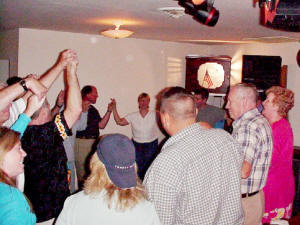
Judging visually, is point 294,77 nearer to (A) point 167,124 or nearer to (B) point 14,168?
(A) point 167,124

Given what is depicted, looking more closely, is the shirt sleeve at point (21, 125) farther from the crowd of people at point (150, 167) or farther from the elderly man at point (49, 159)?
the elderly man at point (49, 159)

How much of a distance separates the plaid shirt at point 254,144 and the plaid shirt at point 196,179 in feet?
1.26

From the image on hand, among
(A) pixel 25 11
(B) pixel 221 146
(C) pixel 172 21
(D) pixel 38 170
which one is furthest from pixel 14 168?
(C) pixel 172 21

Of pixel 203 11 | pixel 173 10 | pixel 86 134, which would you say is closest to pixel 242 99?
pixel 203 11

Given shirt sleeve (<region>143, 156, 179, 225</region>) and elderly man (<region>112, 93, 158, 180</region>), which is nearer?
shirt sleeve (<region>143, 156, 179, 225</region>)

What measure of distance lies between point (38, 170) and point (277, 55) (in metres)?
Result: 5.66

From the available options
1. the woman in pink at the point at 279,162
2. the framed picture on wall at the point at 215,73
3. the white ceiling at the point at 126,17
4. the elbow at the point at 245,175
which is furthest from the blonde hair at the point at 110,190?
the framed picture on wall at the point at 215,73

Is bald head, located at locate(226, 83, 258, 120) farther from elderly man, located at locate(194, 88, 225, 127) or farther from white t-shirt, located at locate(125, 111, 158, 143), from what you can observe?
white t-shirt, located at locate(125, 111, 158, 143)

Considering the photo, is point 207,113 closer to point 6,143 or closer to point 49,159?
point 49,159

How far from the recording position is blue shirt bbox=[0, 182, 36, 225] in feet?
5.08

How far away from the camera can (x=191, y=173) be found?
1959 millimetres

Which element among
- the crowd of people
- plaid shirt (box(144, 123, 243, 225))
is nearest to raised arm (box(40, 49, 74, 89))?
the crowd of people

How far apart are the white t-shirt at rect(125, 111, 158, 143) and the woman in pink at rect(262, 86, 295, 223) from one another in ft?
8.39

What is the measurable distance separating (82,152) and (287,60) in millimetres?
4001
